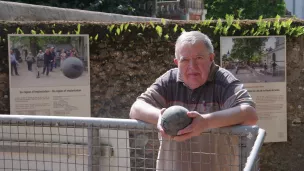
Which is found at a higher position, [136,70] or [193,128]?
[136,70]

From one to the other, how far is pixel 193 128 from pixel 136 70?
13.2ft

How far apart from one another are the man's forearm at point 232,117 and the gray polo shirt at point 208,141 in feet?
0.22

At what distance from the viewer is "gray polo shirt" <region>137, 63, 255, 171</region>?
9.27ft

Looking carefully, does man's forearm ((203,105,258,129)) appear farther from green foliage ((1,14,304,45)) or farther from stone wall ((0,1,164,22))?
stone wall ((0,1,164,22))

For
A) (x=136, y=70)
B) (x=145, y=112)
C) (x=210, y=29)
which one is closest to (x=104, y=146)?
(x=145, y=112)

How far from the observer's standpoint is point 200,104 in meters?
2.92

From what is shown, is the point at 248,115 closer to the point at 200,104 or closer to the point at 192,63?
the point at 200,104

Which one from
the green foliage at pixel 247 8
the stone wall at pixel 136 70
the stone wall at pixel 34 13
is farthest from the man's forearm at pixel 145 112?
the green foliage at pixel 247 8

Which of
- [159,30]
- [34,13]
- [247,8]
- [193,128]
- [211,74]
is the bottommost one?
[193,128]

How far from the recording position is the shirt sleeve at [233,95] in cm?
280

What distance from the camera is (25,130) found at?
3262mm

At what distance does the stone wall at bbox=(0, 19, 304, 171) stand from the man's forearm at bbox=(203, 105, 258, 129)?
12.4 feet

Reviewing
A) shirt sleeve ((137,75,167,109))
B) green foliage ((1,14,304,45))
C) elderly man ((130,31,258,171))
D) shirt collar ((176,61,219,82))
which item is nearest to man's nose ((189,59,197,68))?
elderly man ((130,31,258,171))

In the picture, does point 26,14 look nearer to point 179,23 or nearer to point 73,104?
point 73,104
